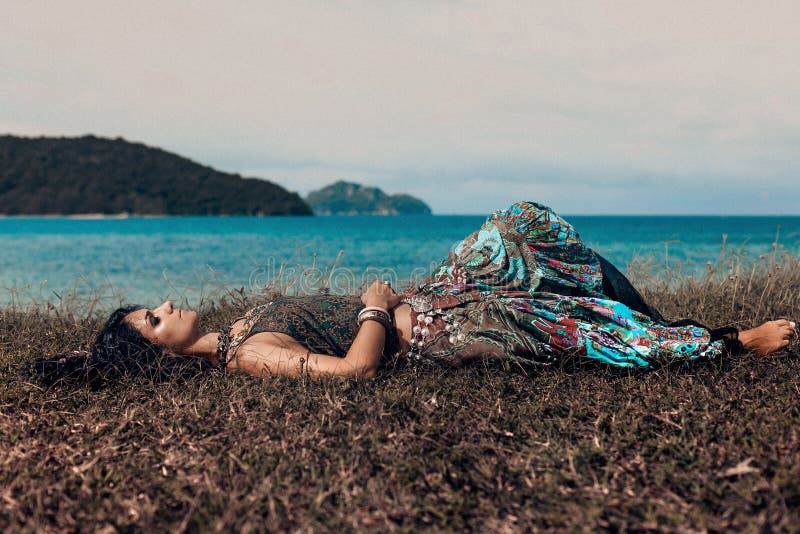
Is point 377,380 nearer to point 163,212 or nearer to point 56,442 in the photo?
point 56,442

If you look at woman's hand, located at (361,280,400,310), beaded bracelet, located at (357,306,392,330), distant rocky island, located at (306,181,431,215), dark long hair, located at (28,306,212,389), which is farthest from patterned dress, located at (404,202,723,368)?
distant rocky island, located at (306,181,431,215)

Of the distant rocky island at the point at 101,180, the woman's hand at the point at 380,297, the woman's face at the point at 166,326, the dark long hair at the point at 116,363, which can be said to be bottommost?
the dark long hair at the point at 116,363

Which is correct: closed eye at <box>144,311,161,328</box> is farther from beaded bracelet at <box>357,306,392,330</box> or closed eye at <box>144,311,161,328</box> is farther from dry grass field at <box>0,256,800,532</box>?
beaded bracelet at <box>357,306,392,330</box>

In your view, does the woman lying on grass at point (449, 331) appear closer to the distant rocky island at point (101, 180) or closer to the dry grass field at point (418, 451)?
the dry grass field at point (418, 451)

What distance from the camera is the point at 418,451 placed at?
108 inches

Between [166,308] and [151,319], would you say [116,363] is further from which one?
[166,308]

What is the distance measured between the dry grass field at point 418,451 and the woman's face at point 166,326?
295 millimetres

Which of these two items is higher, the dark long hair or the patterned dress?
the patterned dress

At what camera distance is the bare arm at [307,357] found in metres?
3.51

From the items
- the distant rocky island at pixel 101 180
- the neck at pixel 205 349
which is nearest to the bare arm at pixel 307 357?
the neck at pixel 205 349

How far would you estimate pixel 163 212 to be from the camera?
344ft

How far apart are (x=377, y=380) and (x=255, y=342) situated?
816 mm

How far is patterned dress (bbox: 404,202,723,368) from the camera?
3.71m

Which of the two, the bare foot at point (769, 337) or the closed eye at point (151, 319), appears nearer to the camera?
the bare foot at point (769, 337)
